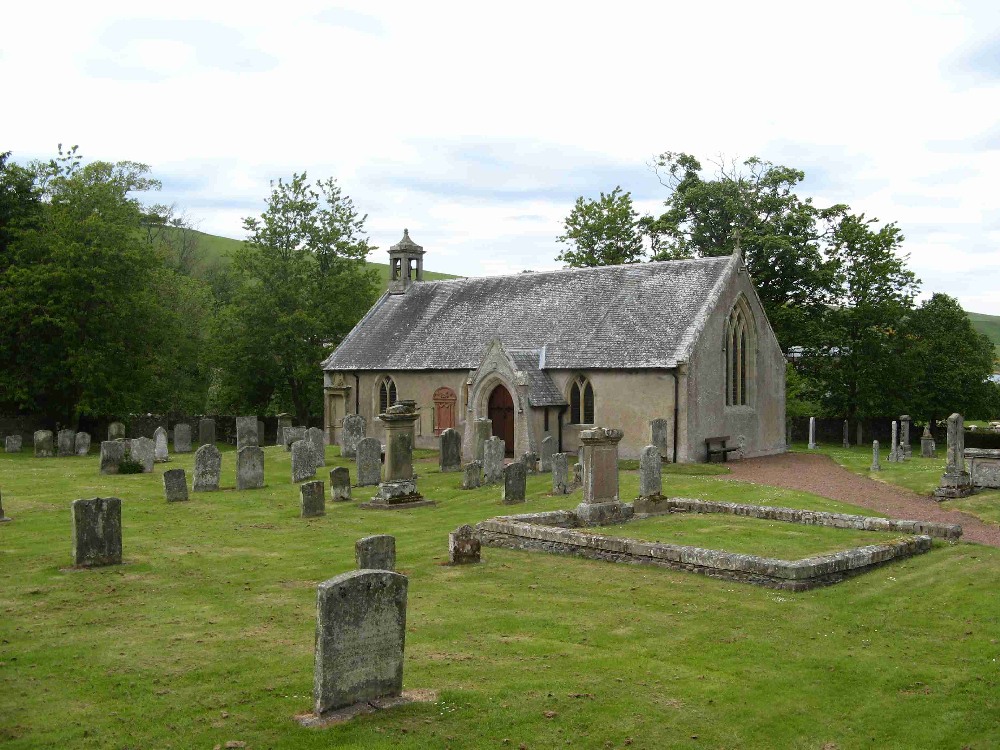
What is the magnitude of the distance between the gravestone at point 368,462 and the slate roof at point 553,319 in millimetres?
9468

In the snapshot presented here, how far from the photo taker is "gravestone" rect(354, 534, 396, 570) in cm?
1462

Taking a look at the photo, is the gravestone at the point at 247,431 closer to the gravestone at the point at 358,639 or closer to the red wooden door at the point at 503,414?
the red wooden door at the point at 503,414

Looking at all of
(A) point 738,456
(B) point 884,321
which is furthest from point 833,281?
(A) point 738,456

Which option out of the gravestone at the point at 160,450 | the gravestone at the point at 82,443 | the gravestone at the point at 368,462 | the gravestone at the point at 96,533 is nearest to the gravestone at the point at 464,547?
the gravestone at the point at 96,533

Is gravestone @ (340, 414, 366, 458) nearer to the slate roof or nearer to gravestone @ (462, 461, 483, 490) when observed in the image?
the slate roof

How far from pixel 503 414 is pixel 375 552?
2157 centimetres

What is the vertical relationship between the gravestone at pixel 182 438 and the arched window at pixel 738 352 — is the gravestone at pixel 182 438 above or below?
below

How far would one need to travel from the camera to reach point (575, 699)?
9383 mm

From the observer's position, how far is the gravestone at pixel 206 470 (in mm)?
26359

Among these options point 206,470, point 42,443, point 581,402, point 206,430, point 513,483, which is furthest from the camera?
point 206,430

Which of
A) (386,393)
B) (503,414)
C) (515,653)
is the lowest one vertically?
(515,653)

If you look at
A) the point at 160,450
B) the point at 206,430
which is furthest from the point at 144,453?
the point at 206,430

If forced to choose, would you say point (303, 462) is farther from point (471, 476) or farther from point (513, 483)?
point (513, 483)

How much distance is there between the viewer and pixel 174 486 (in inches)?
970
